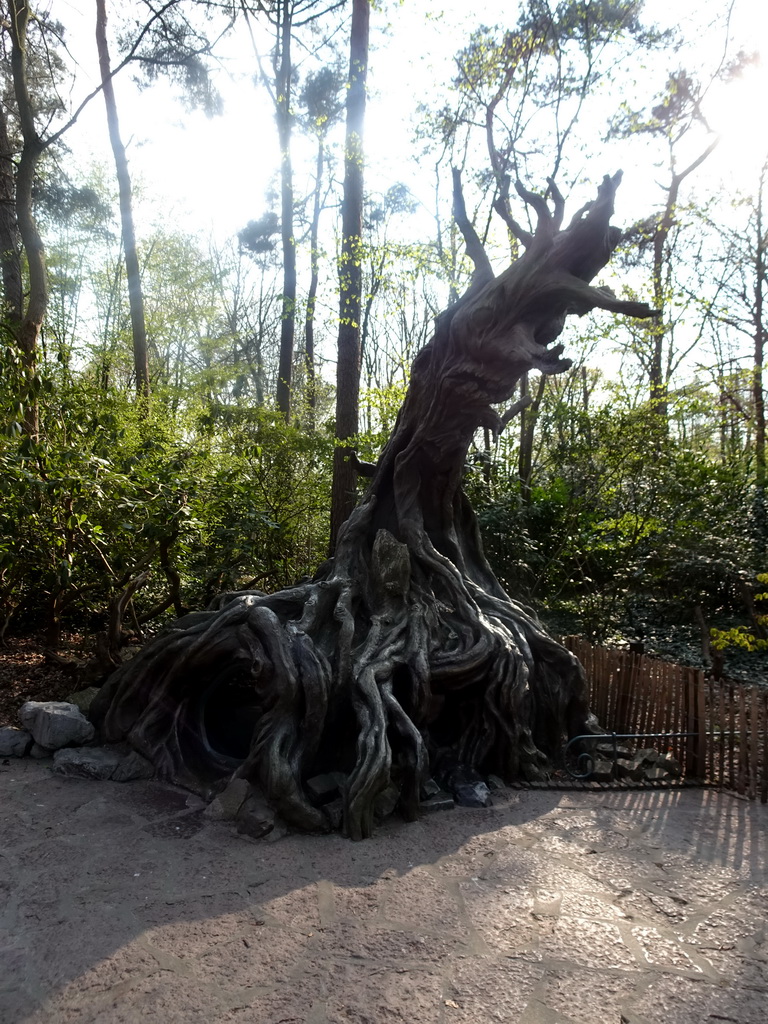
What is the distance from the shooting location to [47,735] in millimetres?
4930

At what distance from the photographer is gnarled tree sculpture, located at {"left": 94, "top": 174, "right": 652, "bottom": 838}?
4.32 metres

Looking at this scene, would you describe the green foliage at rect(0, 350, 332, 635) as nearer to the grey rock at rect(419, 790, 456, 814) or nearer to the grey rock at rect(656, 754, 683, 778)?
the grey rock at rect(419, 790, 456, 814)

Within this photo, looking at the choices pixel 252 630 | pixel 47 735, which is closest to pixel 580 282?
pixel 252 630

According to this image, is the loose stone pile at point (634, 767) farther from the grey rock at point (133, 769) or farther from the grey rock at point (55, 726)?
the grey rock at point (55, 726)

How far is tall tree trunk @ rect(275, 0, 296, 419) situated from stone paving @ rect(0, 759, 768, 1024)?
1135cm

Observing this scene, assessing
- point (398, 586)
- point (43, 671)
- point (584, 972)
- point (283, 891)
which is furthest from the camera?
point (43, 671)

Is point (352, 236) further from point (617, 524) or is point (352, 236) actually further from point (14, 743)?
point (14, 743)

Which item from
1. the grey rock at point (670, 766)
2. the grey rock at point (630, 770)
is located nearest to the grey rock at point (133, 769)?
the grey rock at point (630, 770)

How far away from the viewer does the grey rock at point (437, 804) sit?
4285mm

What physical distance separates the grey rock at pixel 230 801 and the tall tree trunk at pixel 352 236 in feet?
18.2

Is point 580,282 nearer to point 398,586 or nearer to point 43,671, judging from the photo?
point 398,586

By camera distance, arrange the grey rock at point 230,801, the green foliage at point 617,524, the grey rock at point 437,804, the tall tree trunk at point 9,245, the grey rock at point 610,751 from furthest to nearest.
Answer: the green foliage at point 617,524, the tall tree trunk at point 9,245, the grey rock at point 610,751, the grey rock at point 437,804, the grey rock at point 230,801

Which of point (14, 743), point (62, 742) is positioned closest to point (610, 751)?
point (62, 742)

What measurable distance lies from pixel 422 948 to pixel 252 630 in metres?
2.38
